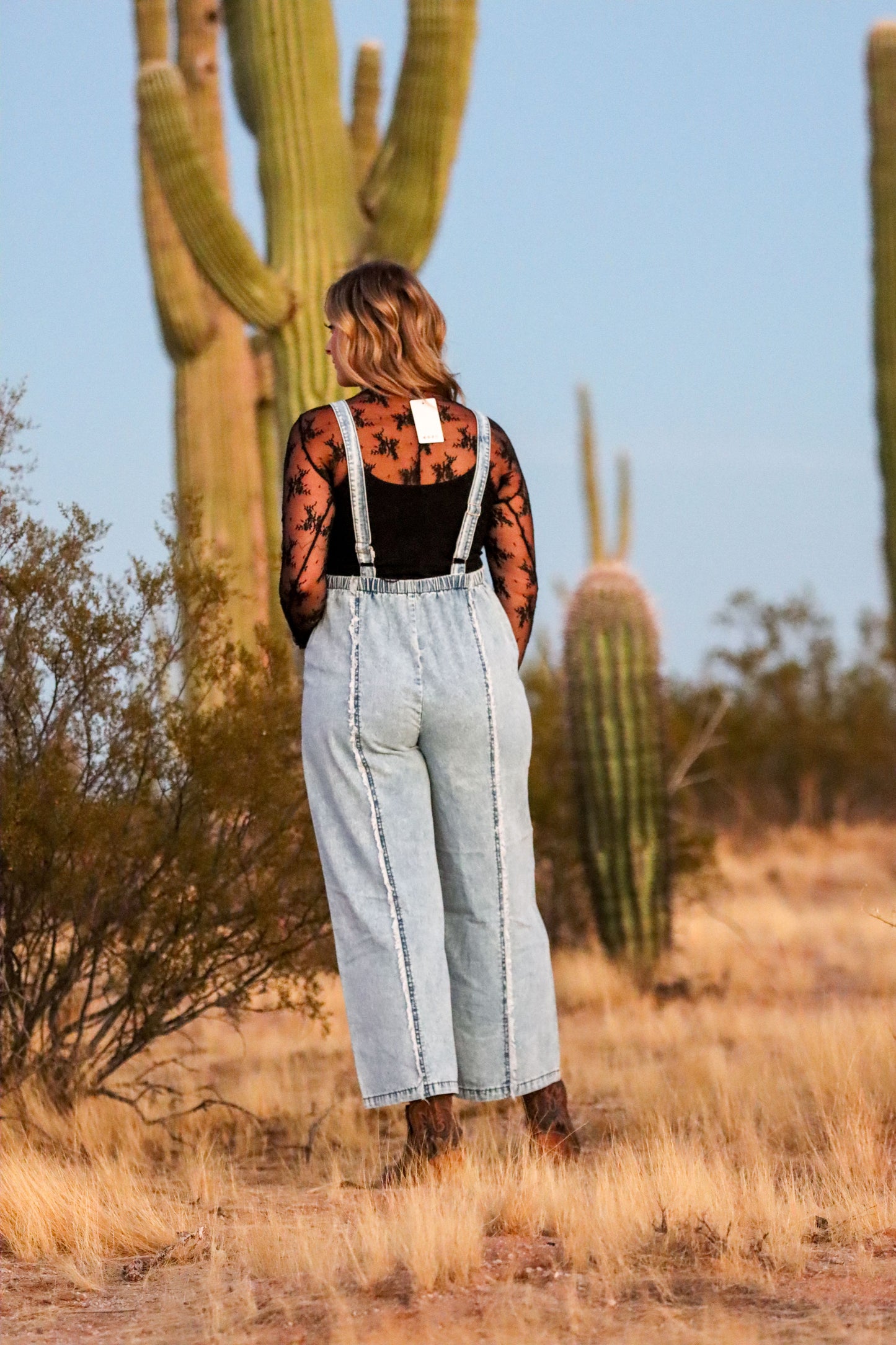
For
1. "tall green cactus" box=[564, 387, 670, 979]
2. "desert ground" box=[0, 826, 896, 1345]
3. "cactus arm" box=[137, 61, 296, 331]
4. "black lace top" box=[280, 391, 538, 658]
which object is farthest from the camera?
"tall green cactus" box=[564, 387, 670, 979]

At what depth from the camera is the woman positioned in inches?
153

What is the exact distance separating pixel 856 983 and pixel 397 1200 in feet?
19.9

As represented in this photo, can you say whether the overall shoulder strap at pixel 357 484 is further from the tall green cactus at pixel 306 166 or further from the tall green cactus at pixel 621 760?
the tall green cactus at pixel 621 760

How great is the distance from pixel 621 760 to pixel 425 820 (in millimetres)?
5573

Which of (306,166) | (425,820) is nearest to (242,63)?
(306,166)

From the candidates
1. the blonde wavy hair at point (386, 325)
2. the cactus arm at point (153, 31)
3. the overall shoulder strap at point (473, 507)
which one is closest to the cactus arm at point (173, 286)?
the cactus arm at point (153, 31)

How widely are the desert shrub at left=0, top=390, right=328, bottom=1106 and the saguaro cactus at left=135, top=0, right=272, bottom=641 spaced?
4636 millimetres

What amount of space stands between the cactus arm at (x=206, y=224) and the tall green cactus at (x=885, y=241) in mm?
3520

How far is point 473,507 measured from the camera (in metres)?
4.03

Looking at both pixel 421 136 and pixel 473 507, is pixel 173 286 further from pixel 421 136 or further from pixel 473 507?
pixel 473 507

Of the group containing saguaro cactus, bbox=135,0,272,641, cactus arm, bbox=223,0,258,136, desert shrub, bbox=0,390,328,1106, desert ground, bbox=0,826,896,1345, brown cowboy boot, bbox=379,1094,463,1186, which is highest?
cactus arm, bbox=223,0,258,136

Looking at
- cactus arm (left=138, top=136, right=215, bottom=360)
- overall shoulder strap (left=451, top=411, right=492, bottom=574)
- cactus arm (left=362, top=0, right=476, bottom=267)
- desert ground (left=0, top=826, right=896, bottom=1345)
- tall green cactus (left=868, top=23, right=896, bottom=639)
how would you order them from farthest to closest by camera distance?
1. cactus arm (left=138, top=136, right=215, bottom=360)
2. tall green cactus (left=868, top=23, right=896, bottom=639)
3. cactus arm (left=362, top=0, right=476, bottom=267)
4. overall shoulder strap (left=451, top=411, right=492, bottom=574)
5. desert ground (left=0, top=826, right=896, bottom=1345)

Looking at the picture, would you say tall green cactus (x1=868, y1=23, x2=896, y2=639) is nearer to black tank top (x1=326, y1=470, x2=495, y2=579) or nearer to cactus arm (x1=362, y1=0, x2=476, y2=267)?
cactus arm (x1=362, y1=0, x2=476, y2=267)

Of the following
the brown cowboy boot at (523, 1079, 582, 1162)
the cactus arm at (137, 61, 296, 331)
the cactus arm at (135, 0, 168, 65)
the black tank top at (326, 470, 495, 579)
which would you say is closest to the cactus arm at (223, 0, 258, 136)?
the cactus arm at (137, 61, 296, 331)
